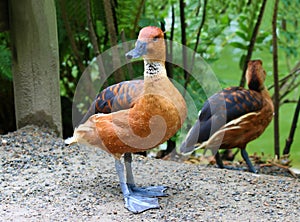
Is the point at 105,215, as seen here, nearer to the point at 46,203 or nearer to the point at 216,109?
the point at 46,203

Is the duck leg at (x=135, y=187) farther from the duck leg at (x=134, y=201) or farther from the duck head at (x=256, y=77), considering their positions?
the duck head at (x=256, y=77)

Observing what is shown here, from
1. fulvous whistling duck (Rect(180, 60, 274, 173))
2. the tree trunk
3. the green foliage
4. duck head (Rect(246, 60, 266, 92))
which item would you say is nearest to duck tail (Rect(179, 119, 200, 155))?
fulvous whistling duck (Rect(180, 60, 274, 173))

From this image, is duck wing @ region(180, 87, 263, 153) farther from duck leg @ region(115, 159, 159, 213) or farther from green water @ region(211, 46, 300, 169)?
green water @ region(211, 46, 300, 169)

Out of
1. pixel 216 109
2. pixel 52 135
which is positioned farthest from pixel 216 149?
pixel 52 135

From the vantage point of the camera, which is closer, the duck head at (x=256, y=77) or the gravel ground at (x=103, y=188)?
the gravel ground at (x=103, y=188)

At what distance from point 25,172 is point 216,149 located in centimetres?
157

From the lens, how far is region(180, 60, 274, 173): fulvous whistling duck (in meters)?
4.20

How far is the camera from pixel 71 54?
16.5ft

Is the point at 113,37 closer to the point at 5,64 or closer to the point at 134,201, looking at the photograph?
the point at 5,64

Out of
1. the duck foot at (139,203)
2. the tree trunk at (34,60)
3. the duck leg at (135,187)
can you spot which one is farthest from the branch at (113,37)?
the duck foot at (139,203)

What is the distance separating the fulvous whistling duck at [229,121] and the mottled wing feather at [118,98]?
4.32ft

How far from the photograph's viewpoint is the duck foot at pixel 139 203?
2761 millimetres

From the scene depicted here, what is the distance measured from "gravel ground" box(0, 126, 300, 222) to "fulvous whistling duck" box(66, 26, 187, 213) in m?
0.17

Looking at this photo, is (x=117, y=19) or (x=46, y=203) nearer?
(x=46, y=203)
